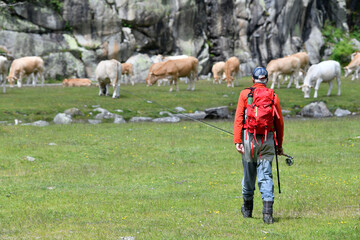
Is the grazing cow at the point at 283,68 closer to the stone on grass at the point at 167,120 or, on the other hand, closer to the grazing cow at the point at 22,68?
the stone on grass at the point at 167,120

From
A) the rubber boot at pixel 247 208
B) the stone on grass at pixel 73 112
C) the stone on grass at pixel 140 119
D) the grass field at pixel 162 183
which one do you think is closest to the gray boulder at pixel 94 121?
the stone on grass at pixel 73 112

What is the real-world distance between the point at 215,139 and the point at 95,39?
125ft

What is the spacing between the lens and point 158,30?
190ft

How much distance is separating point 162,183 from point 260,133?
458cm

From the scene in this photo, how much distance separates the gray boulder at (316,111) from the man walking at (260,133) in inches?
813

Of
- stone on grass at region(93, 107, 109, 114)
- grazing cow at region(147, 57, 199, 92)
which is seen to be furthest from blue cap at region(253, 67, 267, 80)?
grazing cow at region(147, 57, 199, 92)

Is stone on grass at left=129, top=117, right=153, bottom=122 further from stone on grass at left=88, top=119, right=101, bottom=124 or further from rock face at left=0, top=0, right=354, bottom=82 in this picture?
rock face at left=0, top=0, right=354, bottom=82

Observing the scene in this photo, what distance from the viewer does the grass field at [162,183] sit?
7410 mm

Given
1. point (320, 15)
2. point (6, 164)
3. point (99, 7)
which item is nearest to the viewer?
point (6, 164)

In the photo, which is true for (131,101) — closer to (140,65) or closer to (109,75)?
(109,75)

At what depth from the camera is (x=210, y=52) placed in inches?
2506

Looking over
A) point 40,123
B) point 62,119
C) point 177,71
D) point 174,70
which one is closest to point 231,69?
point 177,71

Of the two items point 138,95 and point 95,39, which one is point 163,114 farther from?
point 95,39

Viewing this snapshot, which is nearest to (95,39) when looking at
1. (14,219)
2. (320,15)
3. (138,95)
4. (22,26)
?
(22,26)
